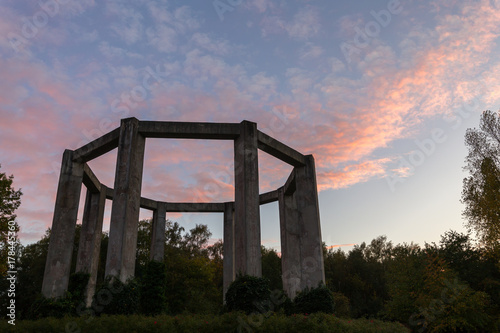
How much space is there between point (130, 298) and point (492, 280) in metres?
26.7

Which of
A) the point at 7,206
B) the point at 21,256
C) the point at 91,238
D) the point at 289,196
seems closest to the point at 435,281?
the point at 289,196

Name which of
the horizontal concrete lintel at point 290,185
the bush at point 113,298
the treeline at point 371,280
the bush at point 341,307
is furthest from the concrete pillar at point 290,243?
the bush at point 113,298

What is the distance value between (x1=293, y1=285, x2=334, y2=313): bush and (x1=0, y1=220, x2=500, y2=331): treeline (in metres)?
4.66

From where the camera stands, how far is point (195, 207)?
27.3 m

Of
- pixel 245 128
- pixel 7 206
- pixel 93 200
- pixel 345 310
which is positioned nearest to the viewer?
pixel 245 128

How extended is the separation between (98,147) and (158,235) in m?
10.0

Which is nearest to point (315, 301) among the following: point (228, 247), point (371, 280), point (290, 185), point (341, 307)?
point (290, 185)

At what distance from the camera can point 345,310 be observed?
32750mm

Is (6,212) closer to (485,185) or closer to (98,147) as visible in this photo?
(98,147)

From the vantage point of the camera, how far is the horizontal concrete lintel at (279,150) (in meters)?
17.7

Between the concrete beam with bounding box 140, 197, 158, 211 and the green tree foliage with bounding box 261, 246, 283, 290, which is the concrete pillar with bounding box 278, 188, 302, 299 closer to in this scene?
the concrete beam with bounding box 140, 197, 158, 211

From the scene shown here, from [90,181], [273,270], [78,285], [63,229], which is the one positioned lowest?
[78,285]

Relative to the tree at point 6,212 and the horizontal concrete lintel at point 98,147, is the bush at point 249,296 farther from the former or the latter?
the tree at point 6,212

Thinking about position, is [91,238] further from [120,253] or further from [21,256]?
[21,256]
